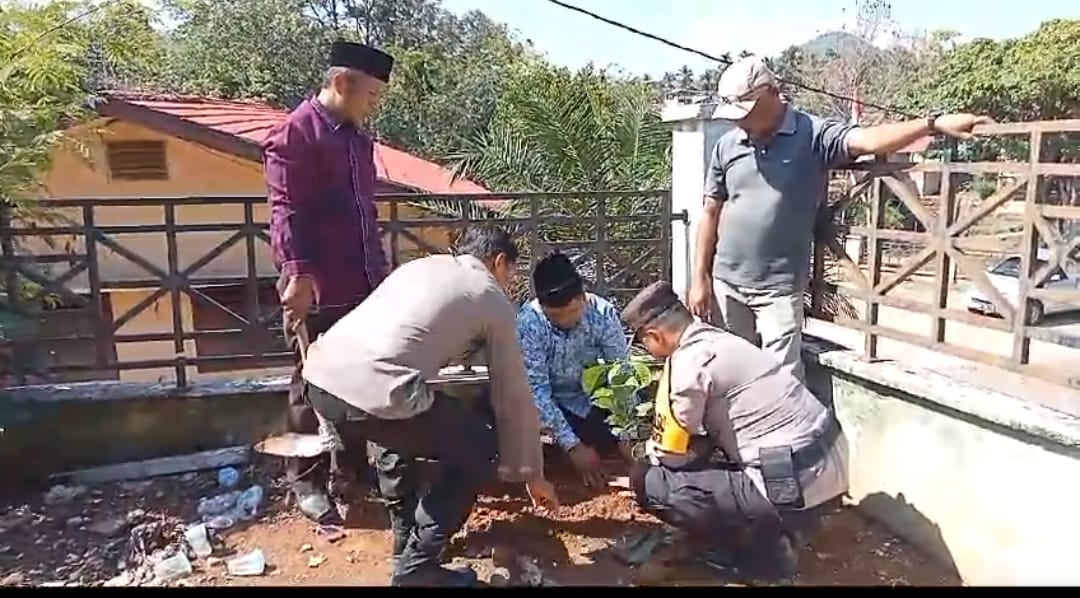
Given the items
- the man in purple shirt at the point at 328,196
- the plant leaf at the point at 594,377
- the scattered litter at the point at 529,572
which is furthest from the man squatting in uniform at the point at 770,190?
the man in purple shirt at the point at 328,196

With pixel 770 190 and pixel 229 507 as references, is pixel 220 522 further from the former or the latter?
pixel 770 190

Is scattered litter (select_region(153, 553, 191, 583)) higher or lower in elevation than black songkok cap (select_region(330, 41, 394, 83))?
lower

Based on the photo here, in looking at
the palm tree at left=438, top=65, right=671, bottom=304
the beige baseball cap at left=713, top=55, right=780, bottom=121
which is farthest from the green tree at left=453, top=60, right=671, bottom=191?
the beige baseball cap at left=713, top=55, right=780, bottom=121

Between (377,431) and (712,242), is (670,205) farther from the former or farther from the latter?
(377,431)

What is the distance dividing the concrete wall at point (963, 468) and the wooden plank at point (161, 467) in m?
2.94

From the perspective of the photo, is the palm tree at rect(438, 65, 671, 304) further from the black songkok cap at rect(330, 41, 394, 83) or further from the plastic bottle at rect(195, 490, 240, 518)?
the plastic bottle at rect(195, 490, 240, 518)

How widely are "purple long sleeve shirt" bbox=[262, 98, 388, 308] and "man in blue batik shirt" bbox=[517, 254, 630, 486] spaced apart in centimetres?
76

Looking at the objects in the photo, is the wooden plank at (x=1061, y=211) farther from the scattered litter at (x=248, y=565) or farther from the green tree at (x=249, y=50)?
the green tree at (x=249, y=50)

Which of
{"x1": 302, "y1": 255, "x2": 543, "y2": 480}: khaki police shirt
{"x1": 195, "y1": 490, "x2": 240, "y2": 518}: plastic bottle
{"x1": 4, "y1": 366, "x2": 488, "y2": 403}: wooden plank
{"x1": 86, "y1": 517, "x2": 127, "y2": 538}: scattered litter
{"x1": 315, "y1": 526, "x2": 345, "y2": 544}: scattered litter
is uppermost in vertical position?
{"x1": 302, "y1": 255, "x2": 543, "y2": 480}: khaki police shirt

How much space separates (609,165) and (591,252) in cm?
233

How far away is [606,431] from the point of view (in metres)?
3.88

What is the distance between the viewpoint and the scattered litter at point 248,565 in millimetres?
3363

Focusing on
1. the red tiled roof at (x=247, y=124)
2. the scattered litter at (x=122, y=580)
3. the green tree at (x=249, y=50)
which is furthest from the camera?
the green tree at (x=249, y=50)

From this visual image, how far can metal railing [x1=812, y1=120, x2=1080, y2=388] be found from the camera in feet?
10.3
